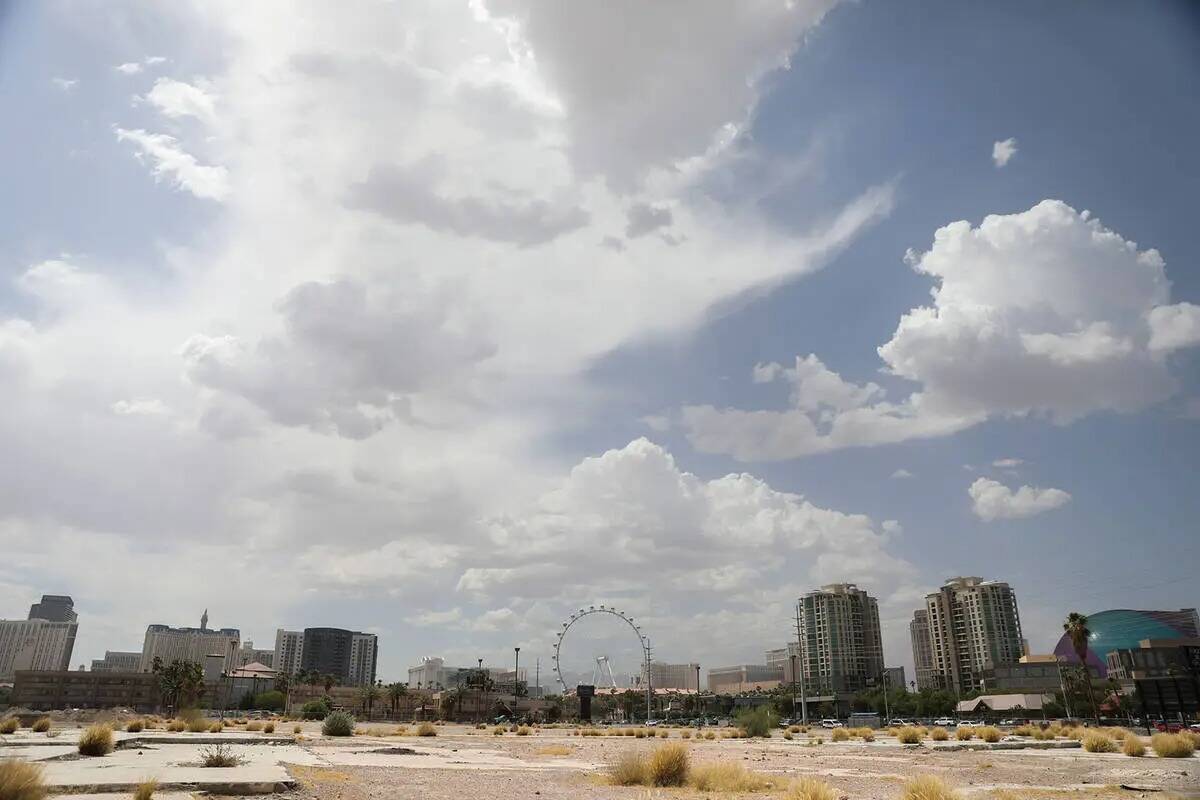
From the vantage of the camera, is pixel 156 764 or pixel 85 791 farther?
pixel 156 764

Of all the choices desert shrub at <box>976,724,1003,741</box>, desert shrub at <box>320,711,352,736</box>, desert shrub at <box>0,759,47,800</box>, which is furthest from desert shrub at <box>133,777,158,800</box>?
desert shrub at <box>976,724,1003,741</box>

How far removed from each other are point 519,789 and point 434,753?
707 inches

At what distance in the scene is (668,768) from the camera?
21297 millimetres

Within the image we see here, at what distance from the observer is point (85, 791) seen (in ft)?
50.4

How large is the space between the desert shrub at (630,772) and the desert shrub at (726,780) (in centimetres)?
133

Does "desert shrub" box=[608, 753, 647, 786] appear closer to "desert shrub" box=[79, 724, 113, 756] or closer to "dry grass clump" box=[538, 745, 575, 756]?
"dry grass clump" box=[538, 745, 575, 756]

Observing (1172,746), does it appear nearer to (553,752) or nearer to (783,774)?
(783,774)

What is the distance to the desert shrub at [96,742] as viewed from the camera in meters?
24.9

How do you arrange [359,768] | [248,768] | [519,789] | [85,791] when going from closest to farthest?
[85,791] → [519,789] → [248,768] → [359,768]

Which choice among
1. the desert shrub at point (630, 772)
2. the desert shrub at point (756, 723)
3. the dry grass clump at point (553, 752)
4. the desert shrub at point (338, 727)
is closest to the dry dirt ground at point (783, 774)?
the dry grass clump at point (553, 752)

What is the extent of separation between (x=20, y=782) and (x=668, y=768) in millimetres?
14452

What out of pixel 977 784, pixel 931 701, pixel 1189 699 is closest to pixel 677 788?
pixel 977 784

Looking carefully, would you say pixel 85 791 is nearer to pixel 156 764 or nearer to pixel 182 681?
pixel 156 764

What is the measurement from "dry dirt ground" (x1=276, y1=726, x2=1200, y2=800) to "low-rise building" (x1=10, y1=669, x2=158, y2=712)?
163693 millimetres
